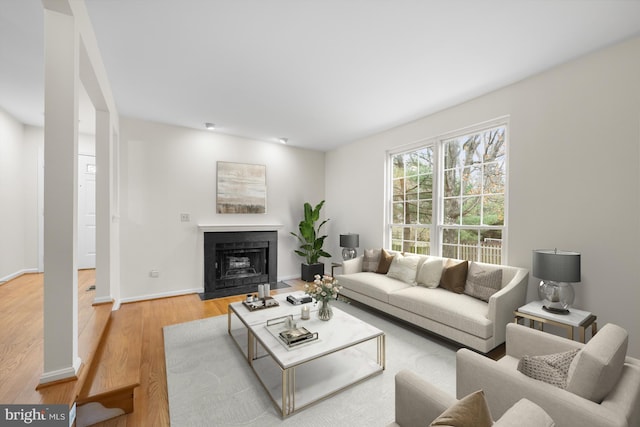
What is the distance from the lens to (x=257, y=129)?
4.60 meters

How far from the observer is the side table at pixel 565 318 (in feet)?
7.15

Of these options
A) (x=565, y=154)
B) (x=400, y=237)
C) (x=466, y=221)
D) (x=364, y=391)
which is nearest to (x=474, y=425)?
(x=364, y=391)

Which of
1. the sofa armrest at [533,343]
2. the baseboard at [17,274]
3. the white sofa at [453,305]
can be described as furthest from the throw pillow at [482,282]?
the baseboard at [17,274]

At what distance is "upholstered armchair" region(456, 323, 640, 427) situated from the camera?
1.15 m

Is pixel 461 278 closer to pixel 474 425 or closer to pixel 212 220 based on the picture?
pixel 474 425

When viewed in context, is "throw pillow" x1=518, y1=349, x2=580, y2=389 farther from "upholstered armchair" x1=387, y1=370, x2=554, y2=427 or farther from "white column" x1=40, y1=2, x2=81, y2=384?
"white column" x1=40, y1=2, x2=81, y2=384

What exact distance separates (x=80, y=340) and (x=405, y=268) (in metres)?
3.55

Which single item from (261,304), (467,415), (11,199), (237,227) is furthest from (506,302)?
(11,199)

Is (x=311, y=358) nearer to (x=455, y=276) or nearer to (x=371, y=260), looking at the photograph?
(x=455, y=276)

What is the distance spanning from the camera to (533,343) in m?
1.78

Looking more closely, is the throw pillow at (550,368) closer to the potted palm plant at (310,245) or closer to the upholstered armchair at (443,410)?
the upholstered armchair at (443,410)

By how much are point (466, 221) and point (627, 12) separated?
2260 millimetres

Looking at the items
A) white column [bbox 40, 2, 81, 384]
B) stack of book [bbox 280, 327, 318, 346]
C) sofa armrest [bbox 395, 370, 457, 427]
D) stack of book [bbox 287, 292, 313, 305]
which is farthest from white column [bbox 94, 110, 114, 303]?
sofa armrest [bbox 395, 370, 457, 427]

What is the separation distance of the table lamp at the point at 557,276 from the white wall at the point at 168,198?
13.8 feet
